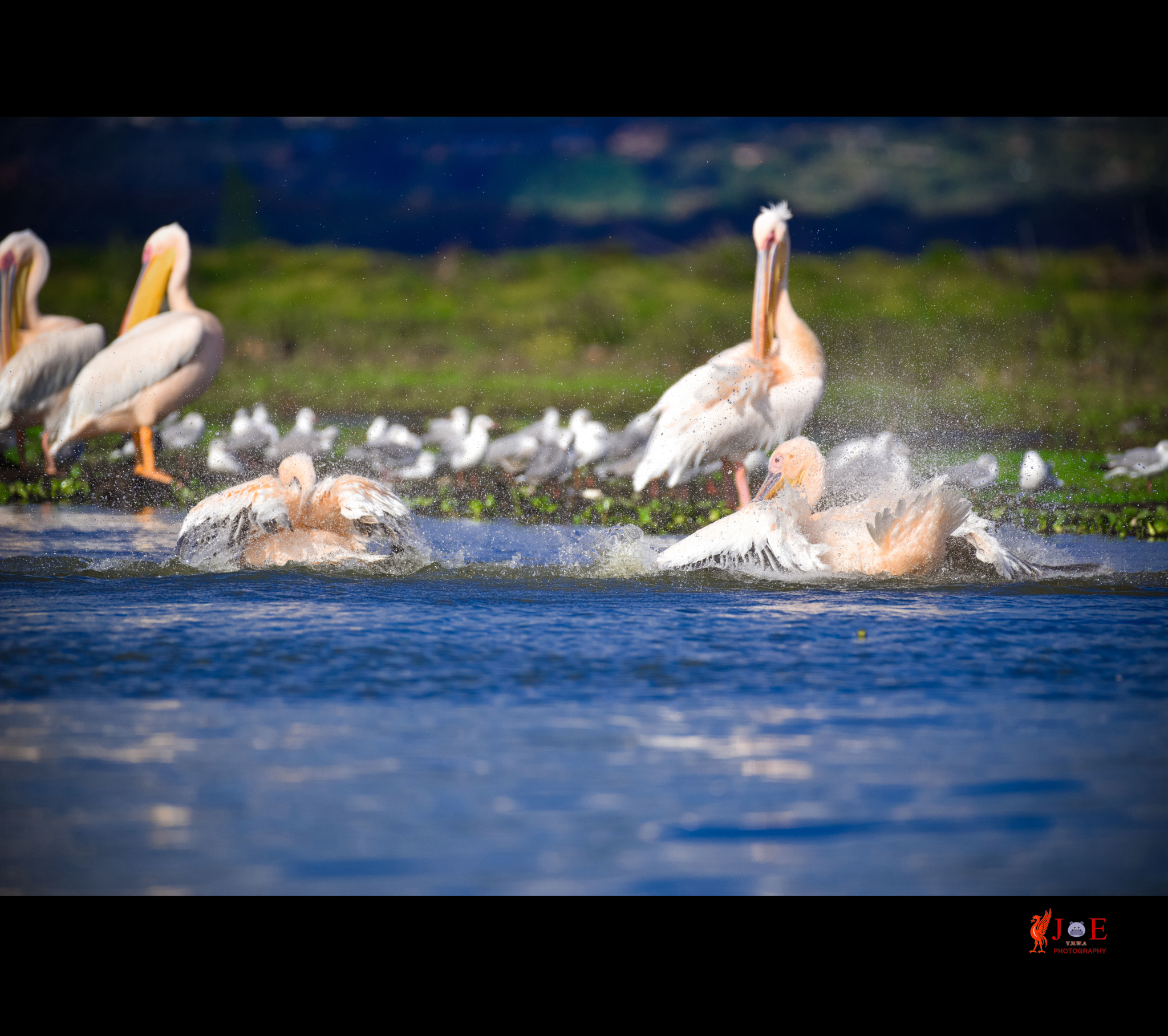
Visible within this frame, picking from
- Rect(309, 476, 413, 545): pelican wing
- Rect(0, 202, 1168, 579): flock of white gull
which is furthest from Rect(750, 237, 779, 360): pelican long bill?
Rect(309, 476, 413, 545): pelican wing

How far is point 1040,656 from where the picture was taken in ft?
16.3

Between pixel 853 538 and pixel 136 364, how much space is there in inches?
206

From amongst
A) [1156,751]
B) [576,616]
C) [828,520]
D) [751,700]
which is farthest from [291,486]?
[1156,751]

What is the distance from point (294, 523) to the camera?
642cm

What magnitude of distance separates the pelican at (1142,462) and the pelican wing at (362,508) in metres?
4.94

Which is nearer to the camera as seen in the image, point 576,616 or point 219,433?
point 576,616

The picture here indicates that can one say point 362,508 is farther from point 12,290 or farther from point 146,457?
point 12,290

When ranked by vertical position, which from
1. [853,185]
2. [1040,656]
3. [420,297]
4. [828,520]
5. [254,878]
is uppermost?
[853,185]

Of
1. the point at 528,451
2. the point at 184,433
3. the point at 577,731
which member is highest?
the point at 184,433

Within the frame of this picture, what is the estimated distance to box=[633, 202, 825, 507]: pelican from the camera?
7574 millimetres

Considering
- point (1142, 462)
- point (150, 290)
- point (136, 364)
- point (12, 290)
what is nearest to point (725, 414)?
point (1142, 462)

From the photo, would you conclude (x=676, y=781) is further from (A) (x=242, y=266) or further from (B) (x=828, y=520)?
(A) (x=242, y=266)

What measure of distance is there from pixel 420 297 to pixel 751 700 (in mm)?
13309

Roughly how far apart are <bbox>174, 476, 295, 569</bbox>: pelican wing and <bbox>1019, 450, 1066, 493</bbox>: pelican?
465 cm
